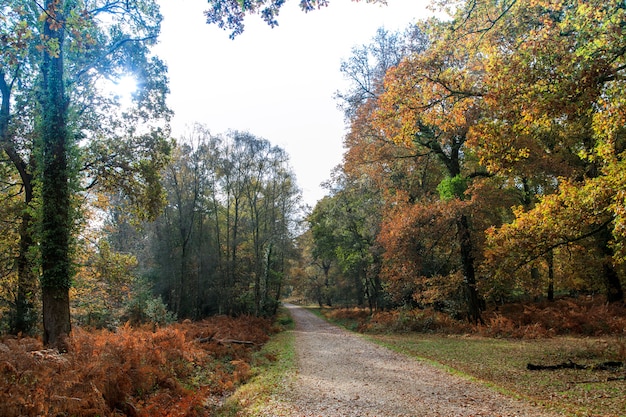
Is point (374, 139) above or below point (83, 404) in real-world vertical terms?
above

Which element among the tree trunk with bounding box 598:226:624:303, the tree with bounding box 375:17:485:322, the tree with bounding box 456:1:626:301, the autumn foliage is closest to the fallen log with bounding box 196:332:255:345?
the autumn foliage

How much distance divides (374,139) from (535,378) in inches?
496

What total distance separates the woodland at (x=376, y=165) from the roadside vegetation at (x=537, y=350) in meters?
0.76

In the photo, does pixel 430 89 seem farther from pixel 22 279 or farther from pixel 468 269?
pixel 22 279

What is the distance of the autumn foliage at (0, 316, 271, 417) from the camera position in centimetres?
479

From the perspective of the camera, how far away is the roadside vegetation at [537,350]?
6.30 meters

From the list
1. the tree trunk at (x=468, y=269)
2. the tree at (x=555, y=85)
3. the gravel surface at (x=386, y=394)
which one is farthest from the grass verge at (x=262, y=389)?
the tree trunk at (x=468, y=269)

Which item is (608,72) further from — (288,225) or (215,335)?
(288,225)

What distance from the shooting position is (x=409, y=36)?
17.1 metres

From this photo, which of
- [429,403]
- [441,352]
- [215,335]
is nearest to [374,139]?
[441,352]

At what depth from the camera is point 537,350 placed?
35.5ft

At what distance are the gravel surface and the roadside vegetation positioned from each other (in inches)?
22.0

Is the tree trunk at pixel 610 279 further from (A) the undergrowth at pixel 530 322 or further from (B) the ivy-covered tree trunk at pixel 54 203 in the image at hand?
(B) the ivy-covered tree trunk at pixel 54 203

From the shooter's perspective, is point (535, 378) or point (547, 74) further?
point (535, 378)
